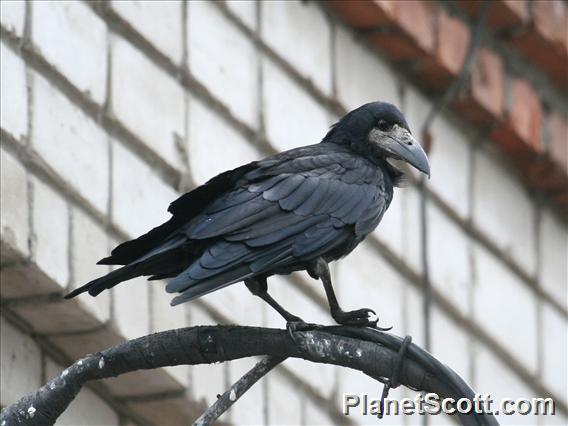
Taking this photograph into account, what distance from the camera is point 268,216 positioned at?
606 centimetres

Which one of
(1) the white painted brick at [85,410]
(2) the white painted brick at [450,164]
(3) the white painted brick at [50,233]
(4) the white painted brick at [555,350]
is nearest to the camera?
(3) the white painted brick at [50,233]

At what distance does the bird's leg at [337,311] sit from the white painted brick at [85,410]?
1563mm

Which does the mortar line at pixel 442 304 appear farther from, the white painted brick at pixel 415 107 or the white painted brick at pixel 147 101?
the white painted brick at pixel 147 101

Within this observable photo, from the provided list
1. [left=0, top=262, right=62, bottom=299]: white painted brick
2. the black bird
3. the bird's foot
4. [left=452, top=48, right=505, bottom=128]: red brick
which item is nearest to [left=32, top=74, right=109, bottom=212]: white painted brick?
[left=0, top=262, right=62, bottom=299]: white painted brick

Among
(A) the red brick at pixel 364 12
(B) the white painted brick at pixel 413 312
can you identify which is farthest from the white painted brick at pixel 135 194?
(B) the white painted brick at pixel 413 312

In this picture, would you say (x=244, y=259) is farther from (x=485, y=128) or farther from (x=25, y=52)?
(x=485, y=128)

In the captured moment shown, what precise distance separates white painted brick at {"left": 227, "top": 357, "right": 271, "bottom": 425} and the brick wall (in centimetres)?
1

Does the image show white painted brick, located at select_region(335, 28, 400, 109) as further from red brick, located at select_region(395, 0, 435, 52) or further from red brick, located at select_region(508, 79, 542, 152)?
red brick, located at select_region(508, 79, 542, 152)

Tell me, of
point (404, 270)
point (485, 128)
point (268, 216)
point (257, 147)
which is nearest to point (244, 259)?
point (268, 216)

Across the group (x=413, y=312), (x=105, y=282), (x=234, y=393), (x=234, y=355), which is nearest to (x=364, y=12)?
(x=413, y=312)

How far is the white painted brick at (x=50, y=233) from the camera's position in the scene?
7156 millimetres

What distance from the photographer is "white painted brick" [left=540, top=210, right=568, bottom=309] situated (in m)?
10.4

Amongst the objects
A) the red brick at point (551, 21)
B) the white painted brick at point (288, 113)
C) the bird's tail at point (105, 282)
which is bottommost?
the bird's tail at point (105, 282)

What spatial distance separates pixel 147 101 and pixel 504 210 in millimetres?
2721
